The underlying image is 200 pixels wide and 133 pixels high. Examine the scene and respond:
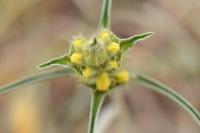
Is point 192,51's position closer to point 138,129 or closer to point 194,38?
point 194,38

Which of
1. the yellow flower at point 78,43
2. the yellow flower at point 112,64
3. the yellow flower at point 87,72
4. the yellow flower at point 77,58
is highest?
the yellow flower at point 78,43

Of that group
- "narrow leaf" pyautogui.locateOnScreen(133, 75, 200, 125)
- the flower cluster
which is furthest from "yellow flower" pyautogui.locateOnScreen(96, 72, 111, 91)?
"narrow leaf" pyautogui.locateOnScreen(133, 75, 200, 125)

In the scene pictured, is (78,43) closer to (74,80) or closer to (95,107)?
(95,107)

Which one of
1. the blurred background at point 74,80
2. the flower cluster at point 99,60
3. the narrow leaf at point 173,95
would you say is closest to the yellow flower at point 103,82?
the flower cluster at point 99,60

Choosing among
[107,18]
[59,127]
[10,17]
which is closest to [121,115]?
[59,127]

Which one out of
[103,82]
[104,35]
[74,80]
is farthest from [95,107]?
[74,80]

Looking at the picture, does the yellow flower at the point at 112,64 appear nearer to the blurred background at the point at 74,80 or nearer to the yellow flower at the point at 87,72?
the yellow flower at the point at 87,72
